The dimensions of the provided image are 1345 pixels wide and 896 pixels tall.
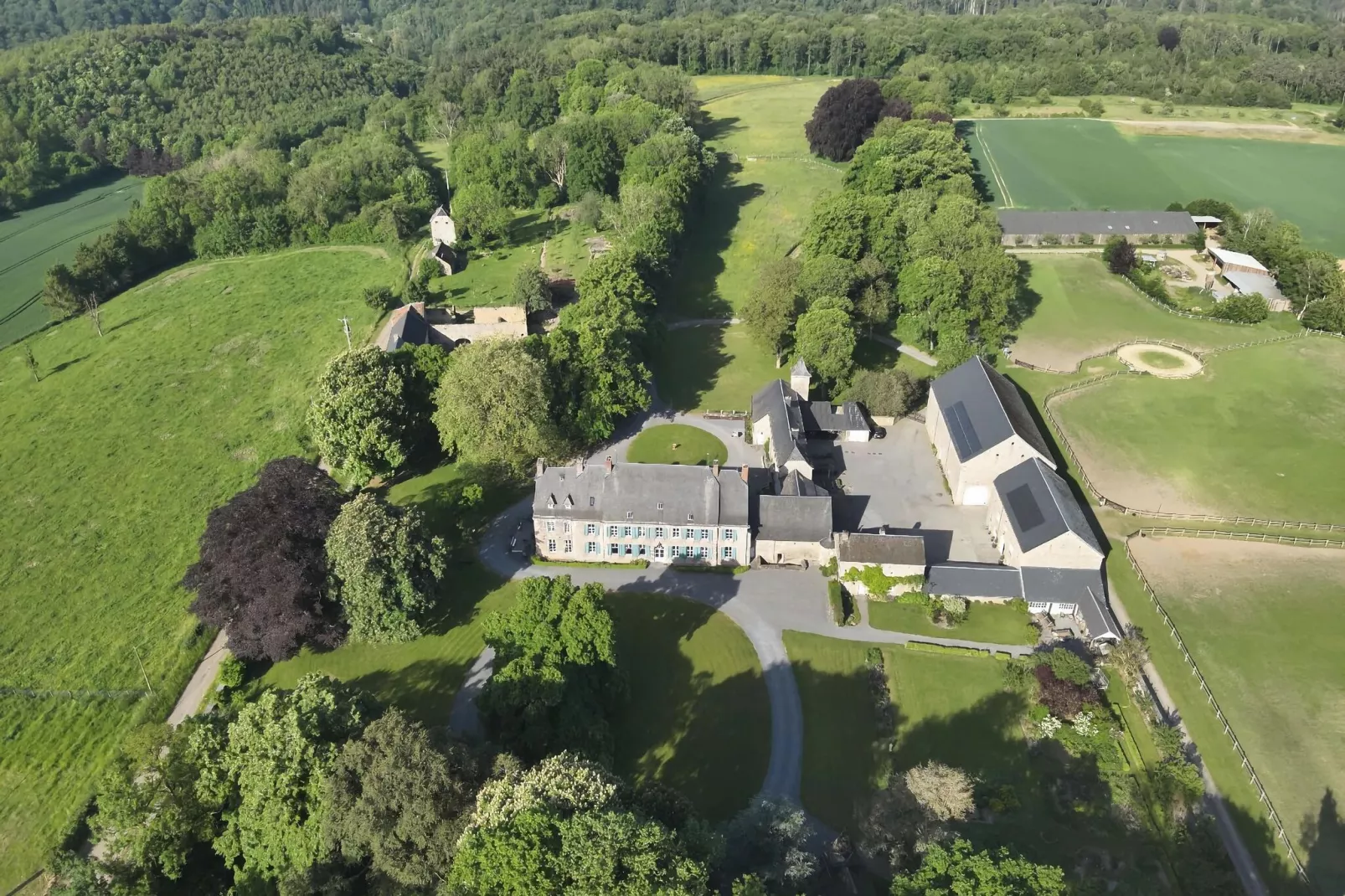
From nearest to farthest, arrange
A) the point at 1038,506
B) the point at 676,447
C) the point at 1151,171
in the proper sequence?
the point at 1038,506, the point at 676,447, the point at 1151,171

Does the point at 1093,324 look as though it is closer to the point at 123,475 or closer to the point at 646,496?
the point at 646,496

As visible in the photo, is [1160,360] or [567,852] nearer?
[567,852]

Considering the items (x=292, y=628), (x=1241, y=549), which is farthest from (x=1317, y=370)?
(x=292, y=628)

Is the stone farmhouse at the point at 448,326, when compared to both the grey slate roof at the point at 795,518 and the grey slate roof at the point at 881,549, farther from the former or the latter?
the grey slate roof at the point at 881,549

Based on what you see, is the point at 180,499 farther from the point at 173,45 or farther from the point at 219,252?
the point at 173,45

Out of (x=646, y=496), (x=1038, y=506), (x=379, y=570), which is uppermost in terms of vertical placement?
(x=379, y=570)

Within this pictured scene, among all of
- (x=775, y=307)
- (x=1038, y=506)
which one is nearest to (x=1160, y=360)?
(x=1038, y=506)
